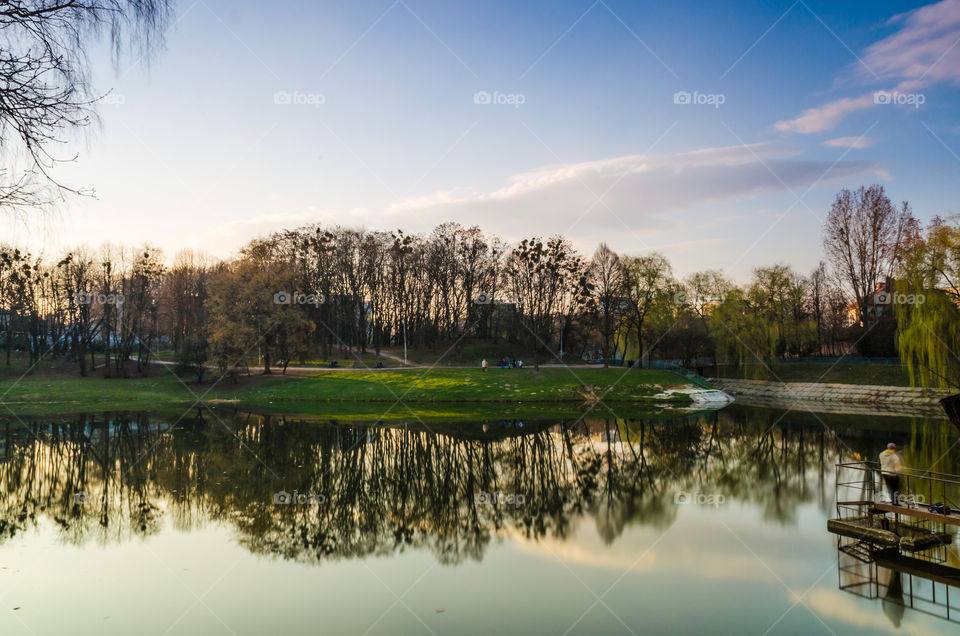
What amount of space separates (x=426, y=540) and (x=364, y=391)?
34.4 meters

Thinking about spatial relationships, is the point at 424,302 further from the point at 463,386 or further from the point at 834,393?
the point at 834,393

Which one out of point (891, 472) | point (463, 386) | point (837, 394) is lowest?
point (837, 394)

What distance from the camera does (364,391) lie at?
151ft

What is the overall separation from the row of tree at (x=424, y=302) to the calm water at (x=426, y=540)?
2759 cm

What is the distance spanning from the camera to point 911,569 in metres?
11.4

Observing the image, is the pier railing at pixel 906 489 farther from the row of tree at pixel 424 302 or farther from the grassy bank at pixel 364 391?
the row of tree at pixel 424 302

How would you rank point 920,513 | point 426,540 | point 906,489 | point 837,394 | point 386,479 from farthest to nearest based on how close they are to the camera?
point 837,394, point 386,479, point 906,489, point 426,540, point 920,513

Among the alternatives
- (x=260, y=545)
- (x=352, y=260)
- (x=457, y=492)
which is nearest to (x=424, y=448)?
(x=457, y=492)

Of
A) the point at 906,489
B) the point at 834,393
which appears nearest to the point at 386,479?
the point at 906,489

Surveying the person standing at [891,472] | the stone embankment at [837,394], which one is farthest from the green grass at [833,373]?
the person standing at [891,472]

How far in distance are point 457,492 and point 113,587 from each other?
8.75 meters

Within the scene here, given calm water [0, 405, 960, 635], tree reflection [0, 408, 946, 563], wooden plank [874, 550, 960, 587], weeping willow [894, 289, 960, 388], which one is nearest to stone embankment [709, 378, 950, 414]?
weeping willow [894, 289, 960, 388]

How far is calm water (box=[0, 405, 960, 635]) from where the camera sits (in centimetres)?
912

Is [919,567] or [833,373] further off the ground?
[833,373]
